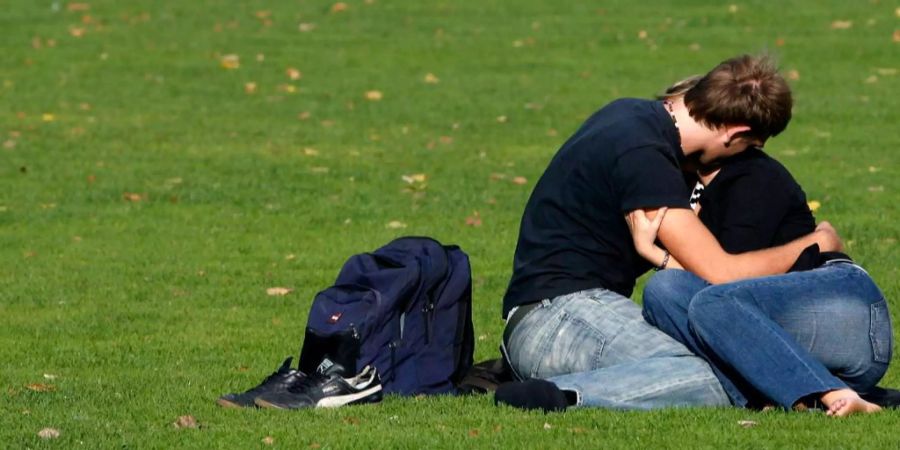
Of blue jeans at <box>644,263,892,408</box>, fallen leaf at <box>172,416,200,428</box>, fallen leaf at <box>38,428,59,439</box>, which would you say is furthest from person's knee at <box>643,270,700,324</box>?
fallen leaf at <box>38,428,59,439</box>

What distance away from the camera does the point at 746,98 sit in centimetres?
570

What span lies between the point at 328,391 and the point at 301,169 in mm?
6738

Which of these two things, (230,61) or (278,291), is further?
(230,61)

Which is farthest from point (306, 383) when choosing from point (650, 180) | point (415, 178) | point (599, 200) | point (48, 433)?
point (415, 178)

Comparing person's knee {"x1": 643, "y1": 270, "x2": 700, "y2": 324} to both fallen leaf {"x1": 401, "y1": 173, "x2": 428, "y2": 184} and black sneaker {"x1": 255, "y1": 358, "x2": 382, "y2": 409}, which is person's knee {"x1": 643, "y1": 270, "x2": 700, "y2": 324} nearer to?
black sneaker {"x1": 255, "y1": 358, "x2": 382, "y2": 409}

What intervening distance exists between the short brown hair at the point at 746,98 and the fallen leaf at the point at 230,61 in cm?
1263

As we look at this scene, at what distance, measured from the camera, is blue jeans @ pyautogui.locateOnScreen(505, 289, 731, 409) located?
5.62 meters

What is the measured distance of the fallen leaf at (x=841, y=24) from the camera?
19.8 m

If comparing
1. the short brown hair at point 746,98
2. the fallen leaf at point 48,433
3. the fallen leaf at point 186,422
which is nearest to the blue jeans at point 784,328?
the short brown hair at point 746,98

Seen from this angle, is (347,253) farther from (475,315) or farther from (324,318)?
(324,318)

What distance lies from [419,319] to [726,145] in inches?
48.4

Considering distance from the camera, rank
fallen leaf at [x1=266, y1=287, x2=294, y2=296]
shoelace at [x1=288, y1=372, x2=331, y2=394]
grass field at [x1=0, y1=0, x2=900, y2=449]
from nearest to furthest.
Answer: grass field at [x1=0, y1=0, x2=900, y2=449], shoelace at [x1=288, y1=372, x2=331, y2=394], fallen leaf at [x1=266, y1=287, x2=294, y2=296]

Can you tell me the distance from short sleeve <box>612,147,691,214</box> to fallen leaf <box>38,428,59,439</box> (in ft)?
6.43

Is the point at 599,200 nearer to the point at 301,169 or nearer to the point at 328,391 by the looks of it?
the point at 328,391
